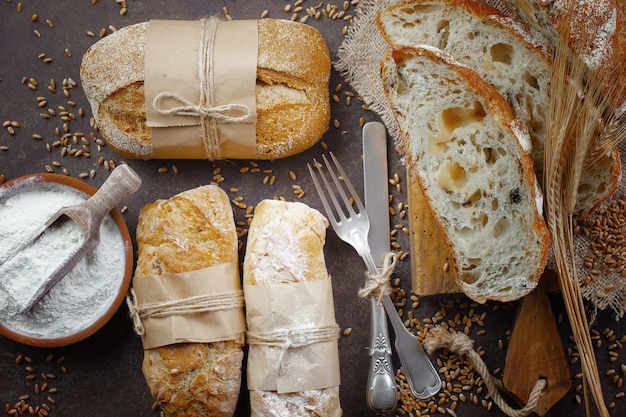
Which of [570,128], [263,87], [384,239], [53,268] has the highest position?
[570,128]

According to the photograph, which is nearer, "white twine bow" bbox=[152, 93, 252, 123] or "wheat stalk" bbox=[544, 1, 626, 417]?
"wheat stalk" bbox=[544, 1, 626, 417]

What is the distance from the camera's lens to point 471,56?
1968 mm

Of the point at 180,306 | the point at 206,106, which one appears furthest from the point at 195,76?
the point at 180,306

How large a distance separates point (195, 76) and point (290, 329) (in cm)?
89

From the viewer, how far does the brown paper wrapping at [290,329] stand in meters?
1.99

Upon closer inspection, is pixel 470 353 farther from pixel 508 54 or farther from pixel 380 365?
pixel 508 54

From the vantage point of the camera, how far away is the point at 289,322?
6.55ft

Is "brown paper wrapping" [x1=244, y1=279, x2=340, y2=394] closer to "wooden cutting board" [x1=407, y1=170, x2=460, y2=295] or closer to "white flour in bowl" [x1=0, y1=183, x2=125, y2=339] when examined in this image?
"wooden cutting board" [x1=407, y1=170, x2=460, y2=295]

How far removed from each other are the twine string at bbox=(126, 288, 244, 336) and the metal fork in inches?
17.9

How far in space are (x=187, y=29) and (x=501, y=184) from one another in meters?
1.17

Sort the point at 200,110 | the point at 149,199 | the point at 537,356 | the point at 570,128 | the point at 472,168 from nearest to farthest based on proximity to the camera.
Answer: the point at 570,128 → the point at 472,168 → the point at 200,110 → the point at 537,356 → the point at 149,199

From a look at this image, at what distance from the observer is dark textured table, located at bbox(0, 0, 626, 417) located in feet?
7.30

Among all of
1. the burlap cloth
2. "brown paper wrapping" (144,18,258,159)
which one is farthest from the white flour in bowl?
the burlap cloth

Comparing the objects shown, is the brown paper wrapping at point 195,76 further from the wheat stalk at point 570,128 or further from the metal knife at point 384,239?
the wheat stalk at point 570,128
